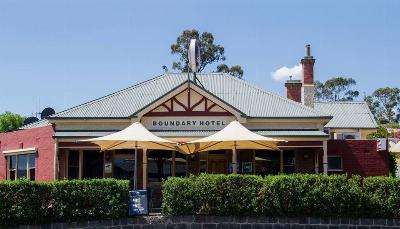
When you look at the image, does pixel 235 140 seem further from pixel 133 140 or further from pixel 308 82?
pixel 308 82

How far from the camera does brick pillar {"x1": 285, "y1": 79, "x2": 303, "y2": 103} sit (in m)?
27.4

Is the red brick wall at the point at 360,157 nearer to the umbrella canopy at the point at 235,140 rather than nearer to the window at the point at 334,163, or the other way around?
the window at the point at 334,163

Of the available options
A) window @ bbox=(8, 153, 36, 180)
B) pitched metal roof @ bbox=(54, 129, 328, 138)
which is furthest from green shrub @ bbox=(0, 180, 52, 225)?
window @ bbox=(8, 153, 36, 180)

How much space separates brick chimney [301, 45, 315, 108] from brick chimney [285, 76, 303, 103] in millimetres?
190

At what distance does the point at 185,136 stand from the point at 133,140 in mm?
3901

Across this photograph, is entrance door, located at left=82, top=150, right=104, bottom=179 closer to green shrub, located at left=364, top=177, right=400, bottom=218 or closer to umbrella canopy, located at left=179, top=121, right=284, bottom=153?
umbrella canopy, located at left=179, top=121, right=284, bottom=153

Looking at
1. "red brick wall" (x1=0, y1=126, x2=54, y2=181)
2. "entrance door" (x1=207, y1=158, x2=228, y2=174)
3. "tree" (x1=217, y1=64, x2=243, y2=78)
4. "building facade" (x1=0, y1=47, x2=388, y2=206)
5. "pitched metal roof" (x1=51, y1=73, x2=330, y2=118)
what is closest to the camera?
"building facade" (x1=0, y1=47, x2=388, y2=206)

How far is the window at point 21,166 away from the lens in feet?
79.9

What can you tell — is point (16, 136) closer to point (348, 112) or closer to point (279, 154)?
point (279, 154)

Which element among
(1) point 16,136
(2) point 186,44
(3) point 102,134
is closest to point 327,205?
(3) point 102,134

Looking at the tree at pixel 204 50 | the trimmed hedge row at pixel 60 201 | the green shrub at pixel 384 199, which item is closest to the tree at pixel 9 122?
the tree at pixel 204 50

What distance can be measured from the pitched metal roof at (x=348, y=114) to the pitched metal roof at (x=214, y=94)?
12191 millimetres

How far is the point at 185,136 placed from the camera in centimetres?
2161

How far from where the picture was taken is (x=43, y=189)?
15953 mm
